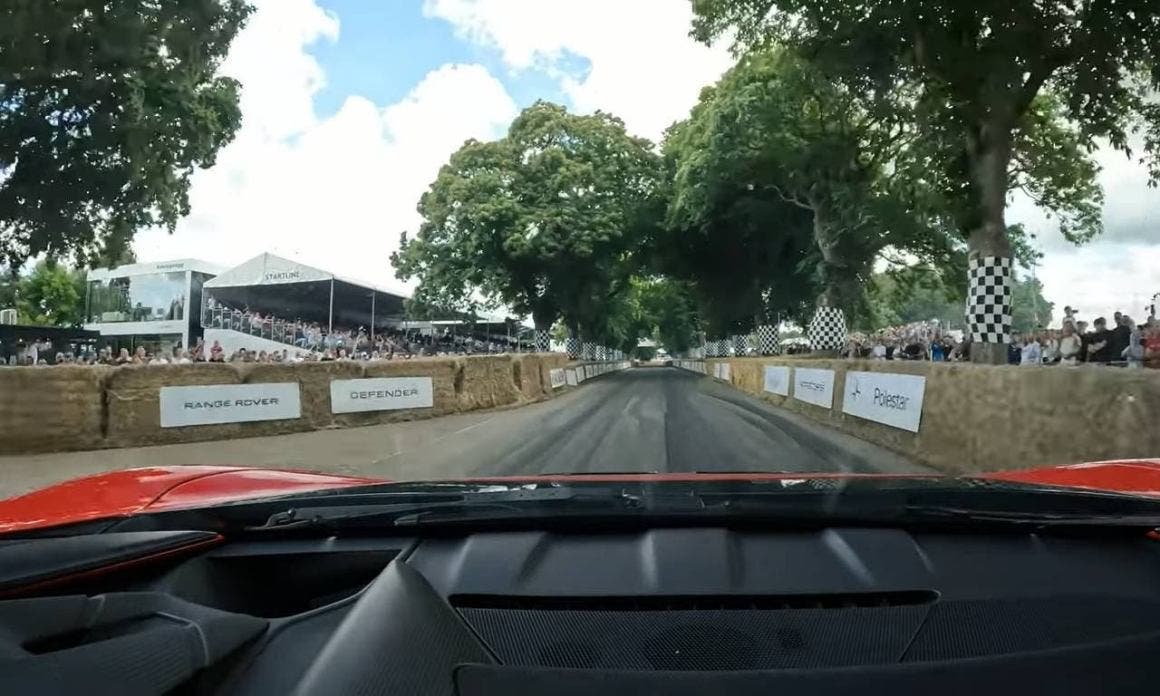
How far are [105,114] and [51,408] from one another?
7616 millimetres

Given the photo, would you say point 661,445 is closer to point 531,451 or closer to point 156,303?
point 531,451

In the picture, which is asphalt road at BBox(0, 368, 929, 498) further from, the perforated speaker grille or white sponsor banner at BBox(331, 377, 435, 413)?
the perforated speaker grille

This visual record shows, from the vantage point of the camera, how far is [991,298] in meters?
14.6

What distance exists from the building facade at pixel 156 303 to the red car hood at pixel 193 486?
3771 centimetres

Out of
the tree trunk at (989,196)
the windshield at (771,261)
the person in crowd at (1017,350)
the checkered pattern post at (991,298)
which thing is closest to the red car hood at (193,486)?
the windshield at (771,261)

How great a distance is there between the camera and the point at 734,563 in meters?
1.70

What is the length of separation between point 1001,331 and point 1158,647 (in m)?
15.0

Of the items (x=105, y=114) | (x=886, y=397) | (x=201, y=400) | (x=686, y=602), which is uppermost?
(x=105, y=114)

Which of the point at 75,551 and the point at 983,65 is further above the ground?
the point at 983,65

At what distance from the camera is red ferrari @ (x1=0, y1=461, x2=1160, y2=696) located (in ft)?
4.24

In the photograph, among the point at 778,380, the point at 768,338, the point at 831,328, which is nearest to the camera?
the point at 778,380

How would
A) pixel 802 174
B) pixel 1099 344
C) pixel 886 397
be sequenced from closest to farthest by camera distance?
pixel 886 397
pixel 1099 344
pixel 802 174

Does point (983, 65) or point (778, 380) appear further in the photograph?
point (778, 380)

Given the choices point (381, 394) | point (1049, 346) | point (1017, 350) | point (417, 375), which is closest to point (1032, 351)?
point (1049, 346)
